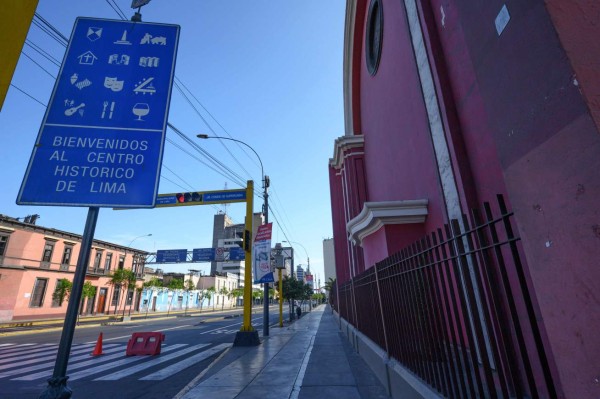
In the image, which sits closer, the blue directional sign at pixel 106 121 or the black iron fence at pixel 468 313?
the black iron fence at pixel 468 313

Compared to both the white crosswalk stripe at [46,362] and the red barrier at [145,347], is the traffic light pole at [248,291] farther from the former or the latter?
the white crosswalk stripe at [46,362]

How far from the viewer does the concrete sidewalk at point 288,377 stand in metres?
4.91

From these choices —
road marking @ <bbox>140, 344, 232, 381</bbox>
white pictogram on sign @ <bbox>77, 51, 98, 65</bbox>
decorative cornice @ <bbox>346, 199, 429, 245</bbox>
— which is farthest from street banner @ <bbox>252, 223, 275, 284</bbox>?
white pictogram on sign @ <bbox>77, 51, 98, 65</bbox>

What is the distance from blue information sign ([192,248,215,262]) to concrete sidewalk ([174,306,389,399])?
64.0 feet

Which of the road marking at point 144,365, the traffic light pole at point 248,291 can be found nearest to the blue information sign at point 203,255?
the road marking at point 144,365

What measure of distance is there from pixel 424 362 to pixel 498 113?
108 inches

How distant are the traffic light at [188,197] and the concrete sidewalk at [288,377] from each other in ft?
20.1

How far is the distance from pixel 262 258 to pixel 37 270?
106 ft

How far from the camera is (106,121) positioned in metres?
2.61

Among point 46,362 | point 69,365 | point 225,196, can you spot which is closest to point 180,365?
point 69,365

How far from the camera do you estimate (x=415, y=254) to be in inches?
135

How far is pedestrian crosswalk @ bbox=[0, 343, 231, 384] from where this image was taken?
23.8ft

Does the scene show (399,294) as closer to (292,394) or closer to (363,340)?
(292,394)

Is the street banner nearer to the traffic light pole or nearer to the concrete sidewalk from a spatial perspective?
the traffic light pole
